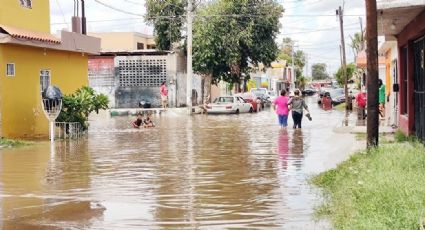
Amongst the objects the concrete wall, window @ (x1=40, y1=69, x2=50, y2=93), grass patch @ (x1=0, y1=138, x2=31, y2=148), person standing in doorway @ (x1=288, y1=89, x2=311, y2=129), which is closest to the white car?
person standing in doorway @ (x1=288, y1=89, x2=311, y2=129)

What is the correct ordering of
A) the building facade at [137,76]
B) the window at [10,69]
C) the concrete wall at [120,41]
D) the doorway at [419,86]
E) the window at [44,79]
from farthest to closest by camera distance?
the concrete wall at [120,41]
the building facade at [137,76]
the window at [44,79]
the window at [10,69]
the doorway at [419,86]

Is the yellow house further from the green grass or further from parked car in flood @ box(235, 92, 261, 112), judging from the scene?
parked car in flood @ box(235, 92, 261, 112)

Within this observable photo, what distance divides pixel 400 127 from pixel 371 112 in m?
7.89

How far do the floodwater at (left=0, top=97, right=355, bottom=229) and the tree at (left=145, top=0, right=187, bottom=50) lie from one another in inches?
1235

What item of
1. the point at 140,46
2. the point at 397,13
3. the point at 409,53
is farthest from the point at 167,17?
the point at 397,13

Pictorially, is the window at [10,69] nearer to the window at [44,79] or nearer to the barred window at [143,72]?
the window at [44,79]

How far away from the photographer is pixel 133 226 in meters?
8.44

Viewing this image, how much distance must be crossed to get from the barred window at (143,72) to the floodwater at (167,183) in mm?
27287

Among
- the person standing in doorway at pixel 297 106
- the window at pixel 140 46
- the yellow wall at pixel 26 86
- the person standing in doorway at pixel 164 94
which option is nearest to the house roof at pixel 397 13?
the person standing in doorway at pixel 297 106

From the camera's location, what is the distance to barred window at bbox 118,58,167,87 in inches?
1921

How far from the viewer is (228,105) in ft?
143

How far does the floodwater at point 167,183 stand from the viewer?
8883 mm

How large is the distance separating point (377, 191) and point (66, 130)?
661 inches

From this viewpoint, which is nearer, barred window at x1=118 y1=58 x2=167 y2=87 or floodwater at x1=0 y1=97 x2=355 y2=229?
floodwater at x1=0 y1=97 x2=355 y2=229
